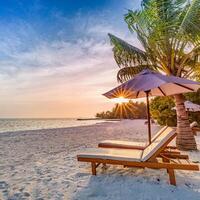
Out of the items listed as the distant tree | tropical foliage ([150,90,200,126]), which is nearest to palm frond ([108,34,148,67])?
tropical foliage ([150,90,200,126])

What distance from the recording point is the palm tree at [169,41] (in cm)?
700

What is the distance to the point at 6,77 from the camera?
13.9 metres

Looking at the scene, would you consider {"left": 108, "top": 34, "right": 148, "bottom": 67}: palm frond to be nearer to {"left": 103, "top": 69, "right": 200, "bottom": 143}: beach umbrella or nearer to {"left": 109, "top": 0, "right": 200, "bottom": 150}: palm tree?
{"left": 109, "top": 0, "right": 200, "bottom": 150}: palm tree

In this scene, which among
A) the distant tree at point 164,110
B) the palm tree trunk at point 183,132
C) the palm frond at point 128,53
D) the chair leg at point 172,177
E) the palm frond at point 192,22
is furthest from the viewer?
the distant tree at point 164,110

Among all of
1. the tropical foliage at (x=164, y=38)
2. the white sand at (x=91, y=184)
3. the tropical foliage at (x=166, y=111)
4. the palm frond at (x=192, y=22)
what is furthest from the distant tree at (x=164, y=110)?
the white sand at (x=91, y=184)

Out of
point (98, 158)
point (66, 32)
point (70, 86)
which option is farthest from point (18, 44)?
point (98, 158)

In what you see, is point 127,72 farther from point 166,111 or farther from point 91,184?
point 166,111

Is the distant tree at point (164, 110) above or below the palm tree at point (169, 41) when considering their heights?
below

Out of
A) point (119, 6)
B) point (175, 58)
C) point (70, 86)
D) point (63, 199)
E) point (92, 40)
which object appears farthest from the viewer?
Result: point (70, 86)

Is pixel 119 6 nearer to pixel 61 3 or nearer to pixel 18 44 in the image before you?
pixel 61 3

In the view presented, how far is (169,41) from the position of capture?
739 centimetres

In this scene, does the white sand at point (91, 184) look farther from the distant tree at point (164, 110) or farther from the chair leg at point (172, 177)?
the distant tree at point (164, 110)

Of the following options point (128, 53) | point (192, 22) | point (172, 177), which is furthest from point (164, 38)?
point (172, 177)

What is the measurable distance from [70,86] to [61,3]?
938cm
